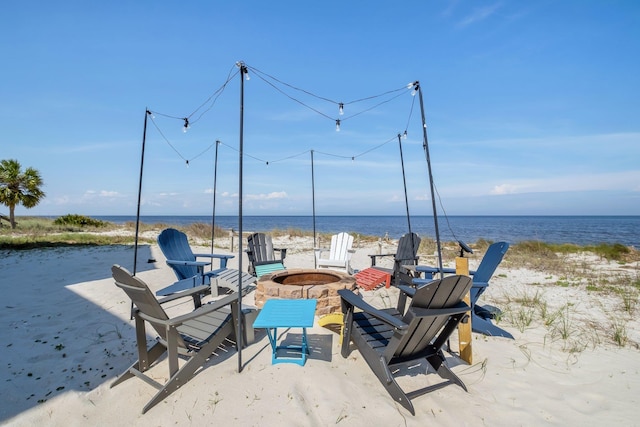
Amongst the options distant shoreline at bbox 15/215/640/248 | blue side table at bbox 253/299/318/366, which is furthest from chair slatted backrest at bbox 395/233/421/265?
blue side table at bbox 253/299/318/366

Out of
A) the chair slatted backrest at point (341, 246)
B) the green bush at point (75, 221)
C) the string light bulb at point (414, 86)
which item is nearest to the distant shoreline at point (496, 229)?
the chair slatted backrest at point (341, 246)

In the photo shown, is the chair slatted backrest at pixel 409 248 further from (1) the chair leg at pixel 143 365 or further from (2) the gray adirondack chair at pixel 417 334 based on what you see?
(1) the chair leg at pixel 143 365

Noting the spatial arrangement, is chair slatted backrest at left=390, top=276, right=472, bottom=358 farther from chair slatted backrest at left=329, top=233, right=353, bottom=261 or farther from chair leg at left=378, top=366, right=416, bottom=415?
chair slatted backrest at left=329, top=233, right=353, bottom=261

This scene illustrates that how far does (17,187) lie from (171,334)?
806 inches

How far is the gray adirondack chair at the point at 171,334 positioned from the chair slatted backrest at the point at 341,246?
373 cm

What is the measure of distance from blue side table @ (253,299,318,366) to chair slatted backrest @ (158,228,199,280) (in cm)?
239

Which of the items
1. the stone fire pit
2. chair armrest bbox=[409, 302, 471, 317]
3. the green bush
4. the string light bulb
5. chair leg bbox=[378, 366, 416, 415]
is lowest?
chair leg bbox=[378, 366, 416, 415]

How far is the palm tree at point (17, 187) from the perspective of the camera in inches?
611

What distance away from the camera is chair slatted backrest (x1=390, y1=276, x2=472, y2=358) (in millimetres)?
2012

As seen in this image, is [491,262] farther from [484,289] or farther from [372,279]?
[372,279]

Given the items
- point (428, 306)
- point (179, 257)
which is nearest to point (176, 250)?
point (179, 257)

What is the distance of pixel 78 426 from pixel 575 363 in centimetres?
393

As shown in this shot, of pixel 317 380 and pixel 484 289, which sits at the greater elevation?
pixel 484 289

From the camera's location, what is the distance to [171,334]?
213cm
